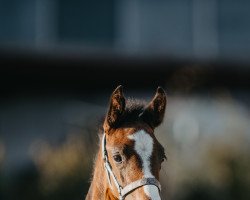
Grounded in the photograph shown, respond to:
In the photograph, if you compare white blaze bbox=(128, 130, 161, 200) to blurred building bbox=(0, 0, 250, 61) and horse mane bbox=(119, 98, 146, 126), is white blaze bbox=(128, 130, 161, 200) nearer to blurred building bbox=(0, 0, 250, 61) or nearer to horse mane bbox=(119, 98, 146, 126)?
horse mane bbox=(119, 98, 146, 126)

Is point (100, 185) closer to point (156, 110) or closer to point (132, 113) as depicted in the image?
point (132, 113)

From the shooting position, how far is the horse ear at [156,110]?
7.07 m

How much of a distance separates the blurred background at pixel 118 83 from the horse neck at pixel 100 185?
761 cm

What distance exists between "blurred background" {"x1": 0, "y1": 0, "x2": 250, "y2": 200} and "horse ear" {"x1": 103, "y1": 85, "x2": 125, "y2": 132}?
783cm

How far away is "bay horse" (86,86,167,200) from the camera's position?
6.54 meters

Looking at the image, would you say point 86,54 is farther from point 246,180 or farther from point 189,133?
point 246,180

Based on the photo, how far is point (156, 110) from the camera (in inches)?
280

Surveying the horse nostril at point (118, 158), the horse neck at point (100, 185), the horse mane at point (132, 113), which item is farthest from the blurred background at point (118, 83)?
the horse nostril at point (118, 158)

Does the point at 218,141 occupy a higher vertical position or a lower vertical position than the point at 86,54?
lower

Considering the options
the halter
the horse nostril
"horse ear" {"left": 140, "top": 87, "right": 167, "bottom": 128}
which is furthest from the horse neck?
"horse ear" {"left": 140, "top": 87, "right": 167, "bottom": 128}

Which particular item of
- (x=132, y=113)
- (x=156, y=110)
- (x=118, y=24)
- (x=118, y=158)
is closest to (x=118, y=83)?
(x=118, y=24)

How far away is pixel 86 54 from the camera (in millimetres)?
18672

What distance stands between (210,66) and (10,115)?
424 cm

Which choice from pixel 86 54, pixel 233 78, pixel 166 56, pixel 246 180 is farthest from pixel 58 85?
pixel 246 180
